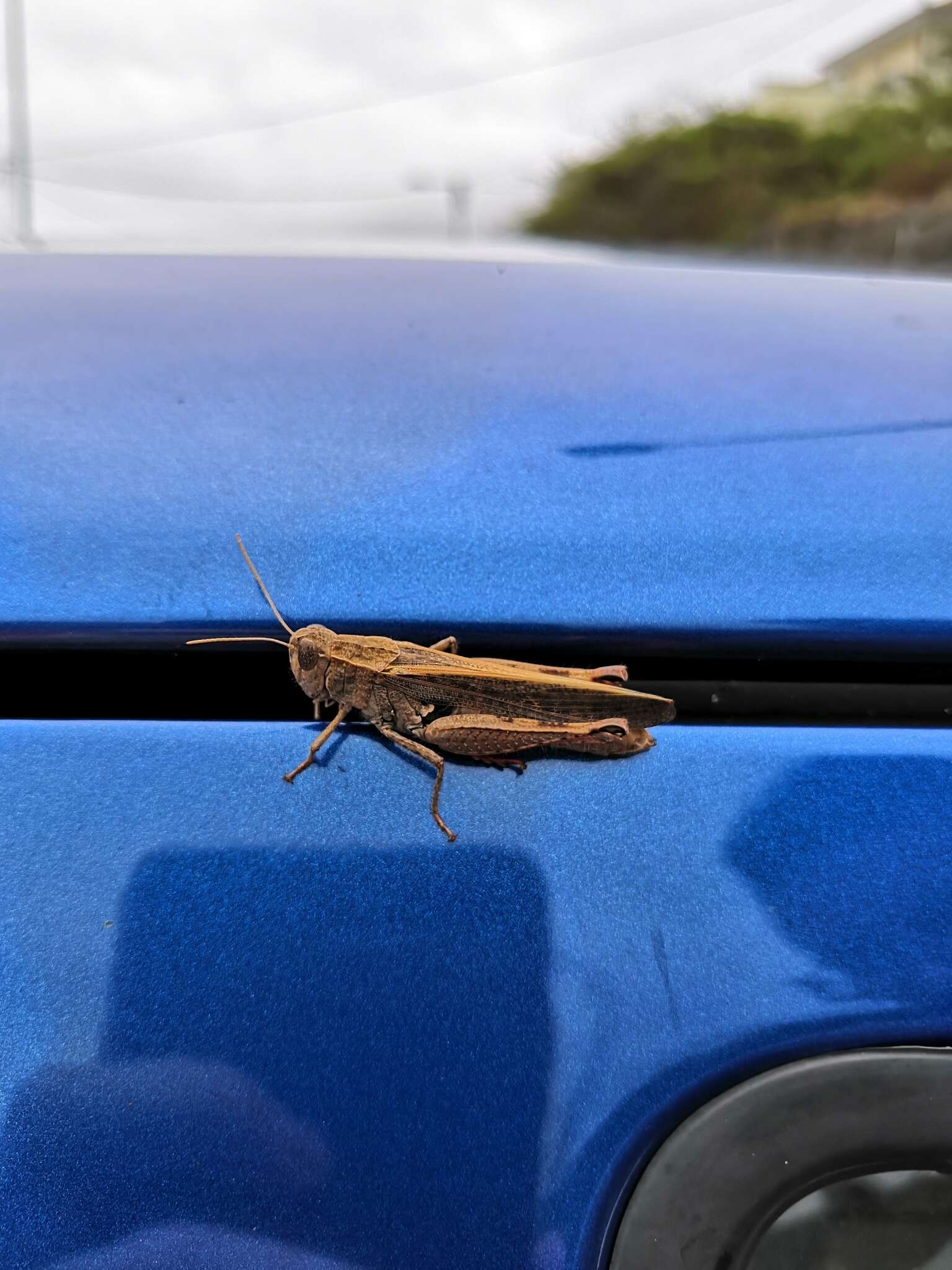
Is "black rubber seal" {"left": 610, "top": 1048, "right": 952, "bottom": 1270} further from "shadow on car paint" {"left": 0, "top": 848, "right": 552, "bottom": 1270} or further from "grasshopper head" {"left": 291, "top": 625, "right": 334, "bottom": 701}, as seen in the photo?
"grasshopper head" {"left": 291, "top": 625, "right": 334, "bottom": 701}

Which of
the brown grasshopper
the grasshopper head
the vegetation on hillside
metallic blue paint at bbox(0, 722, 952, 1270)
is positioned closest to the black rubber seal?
metallic blue paint at bbox(0, 722, 952, 1270)

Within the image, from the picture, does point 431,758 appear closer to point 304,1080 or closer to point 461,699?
point 461,699

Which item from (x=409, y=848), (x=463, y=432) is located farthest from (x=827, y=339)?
(x=409, y=848)

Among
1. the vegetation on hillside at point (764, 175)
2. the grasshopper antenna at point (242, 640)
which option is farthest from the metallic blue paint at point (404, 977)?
the vegetation on hillside at point (764, 175)

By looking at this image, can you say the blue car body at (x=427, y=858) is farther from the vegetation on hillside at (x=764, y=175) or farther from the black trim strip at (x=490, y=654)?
the vegetation on hillside at (x=764, y=175)

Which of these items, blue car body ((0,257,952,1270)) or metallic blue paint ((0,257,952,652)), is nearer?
blue car body ((0,257,952,1270))

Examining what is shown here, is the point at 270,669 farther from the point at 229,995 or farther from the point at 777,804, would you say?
the point at 777,804
